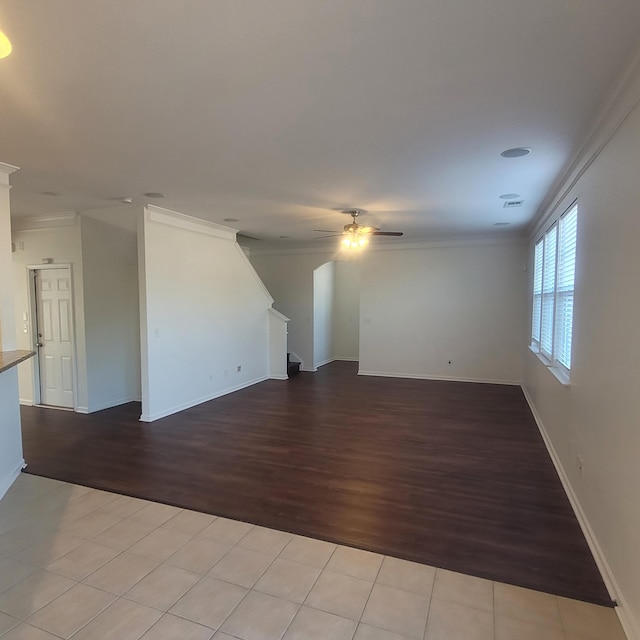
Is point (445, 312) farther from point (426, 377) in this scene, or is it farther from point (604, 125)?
point (604, 125)

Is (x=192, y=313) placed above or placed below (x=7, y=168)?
below

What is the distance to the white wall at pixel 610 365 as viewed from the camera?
6.16ft

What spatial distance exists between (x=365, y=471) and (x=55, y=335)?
15.7 feet

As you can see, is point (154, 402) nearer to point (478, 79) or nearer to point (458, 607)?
point (458, 607)

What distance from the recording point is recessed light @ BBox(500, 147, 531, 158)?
3.01 metres

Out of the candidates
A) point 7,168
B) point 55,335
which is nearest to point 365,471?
point 7,168

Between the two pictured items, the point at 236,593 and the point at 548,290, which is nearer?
the point at 236,593

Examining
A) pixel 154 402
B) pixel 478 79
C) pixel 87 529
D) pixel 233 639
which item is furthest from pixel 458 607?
pixel 154 402

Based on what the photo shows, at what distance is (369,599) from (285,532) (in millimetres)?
773

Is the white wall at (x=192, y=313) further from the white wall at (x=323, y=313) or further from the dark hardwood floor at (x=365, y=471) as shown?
the white wall at (x=323, y=313)

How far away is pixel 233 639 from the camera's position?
1835mm

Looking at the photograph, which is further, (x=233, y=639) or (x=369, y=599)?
(x=369, y=599)

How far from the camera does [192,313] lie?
5.80 metres

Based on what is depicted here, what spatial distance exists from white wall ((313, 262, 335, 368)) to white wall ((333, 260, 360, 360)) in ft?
0.64
